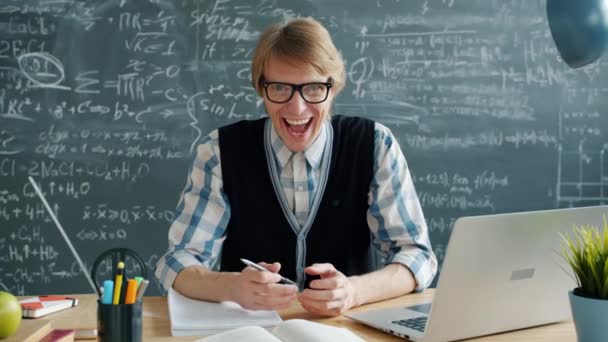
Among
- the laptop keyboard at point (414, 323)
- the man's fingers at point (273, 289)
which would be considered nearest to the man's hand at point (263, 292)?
the man's fingers at point (273, 289)

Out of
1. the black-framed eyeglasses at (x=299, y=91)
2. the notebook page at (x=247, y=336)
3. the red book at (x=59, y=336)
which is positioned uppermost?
the black-framed eyeglasses at (x=299, y=91)

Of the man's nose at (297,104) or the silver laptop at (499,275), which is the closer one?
the silver laptop at (499,275)

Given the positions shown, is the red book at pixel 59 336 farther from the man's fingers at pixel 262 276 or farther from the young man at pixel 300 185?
the young man at pixel 300 185

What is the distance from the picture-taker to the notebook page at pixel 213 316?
4.75 ft

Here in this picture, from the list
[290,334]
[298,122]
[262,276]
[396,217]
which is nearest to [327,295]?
[262,276]

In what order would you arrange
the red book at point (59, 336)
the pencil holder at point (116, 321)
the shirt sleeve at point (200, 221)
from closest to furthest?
the pencil holder at point (116, 321) < the red book at point (59, 336) < the shirt sleeve at point (200, 221)

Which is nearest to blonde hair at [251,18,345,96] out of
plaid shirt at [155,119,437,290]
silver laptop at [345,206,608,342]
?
plaid shirt at [155,119,437,290]

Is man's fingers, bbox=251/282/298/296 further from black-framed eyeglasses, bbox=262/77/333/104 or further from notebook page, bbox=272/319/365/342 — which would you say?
black-framed eyeglasses, bbox=262/77/333/104

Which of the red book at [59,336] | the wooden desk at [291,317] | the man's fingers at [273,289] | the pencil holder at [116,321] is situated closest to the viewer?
the pencil holder at [116,321]

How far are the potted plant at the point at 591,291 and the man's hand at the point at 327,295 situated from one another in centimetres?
51

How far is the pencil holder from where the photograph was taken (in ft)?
3.75

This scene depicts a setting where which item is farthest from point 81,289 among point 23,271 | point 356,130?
point 356,130

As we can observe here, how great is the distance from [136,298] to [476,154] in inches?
98.6

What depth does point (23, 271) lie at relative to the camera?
10.7 ft
